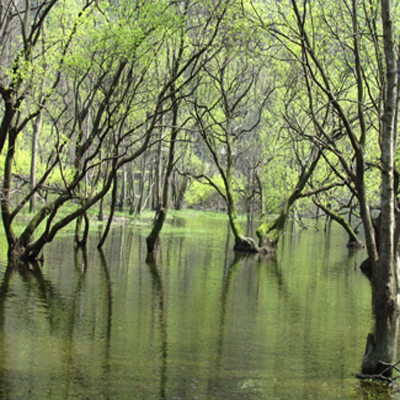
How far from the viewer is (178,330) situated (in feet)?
29.9

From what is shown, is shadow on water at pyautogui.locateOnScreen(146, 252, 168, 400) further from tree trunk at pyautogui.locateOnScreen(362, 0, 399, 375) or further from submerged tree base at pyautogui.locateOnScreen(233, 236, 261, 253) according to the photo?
submerged tree base at pyautogui.locateOnScreen(233, 236, 261, 253)

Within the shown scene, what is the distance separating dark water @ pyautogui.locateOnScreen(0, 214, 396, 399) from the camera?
6652 mm

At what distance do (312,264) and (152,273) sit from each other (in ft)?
23.3

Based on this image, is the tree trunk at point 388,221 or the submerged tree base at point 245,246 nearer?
the tree trunk at point 388,221

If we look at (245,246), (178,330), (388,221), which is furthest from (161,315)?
(245,246)

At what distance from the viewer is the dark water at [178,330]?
6652 millimetres

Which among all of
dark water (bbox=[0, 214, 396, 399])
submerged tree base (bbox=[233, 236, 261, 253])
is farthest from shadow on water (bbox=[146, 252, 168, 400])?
submerged tree base (bbox=[233, 236, 261, 253])

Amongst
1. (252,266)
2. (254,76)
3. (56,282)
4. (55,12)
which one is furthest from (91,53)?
(254,76)

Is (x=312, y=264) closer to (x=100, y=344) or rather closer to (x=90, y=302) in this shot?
(x=90, y=302)

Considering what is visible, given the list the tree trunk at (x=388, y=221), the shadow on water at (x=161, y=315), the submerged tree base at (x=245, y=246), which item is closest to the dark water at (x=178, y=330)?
the shadow on water at (x=161, y=315)

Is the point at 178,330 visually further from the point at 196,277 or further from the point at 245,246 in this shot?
the point at 245,246

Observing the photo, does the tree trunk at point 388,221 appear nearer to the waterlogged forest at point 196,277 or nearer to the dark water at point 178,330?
the waterlogged forest at point 196,277

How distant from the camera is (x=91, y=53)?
13633 millimetres

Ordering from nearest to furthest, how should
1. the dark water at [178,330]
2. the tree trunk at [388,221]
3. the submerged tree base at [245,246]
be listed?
the tree trunk at [388,221]
the dark water at [178,330]
the submerged tree base at [245,246]
